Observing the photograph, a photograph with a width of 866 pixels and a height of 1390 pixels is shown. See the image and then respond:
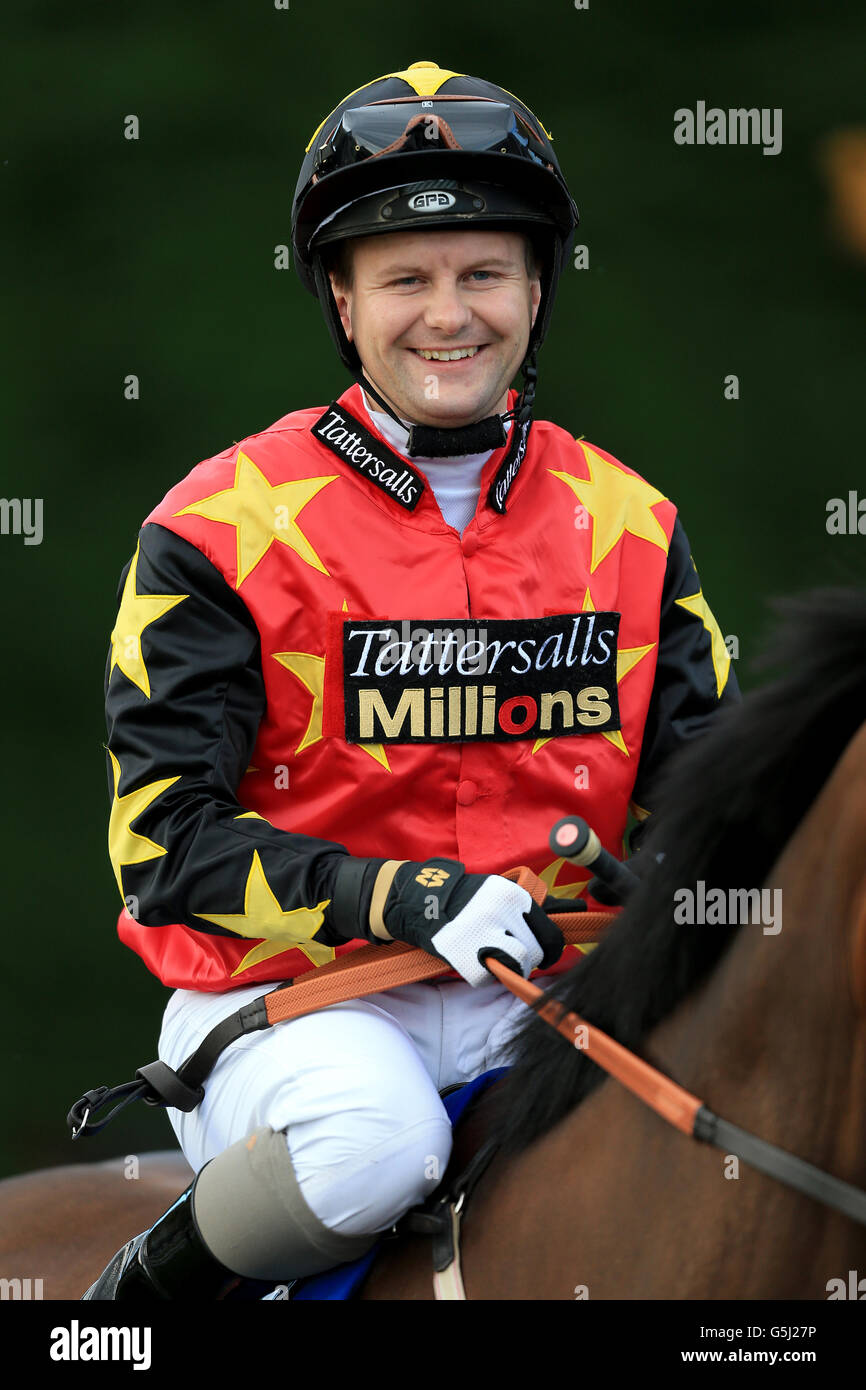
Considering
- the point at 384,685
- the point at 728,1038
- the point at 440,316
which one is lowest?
the point at 728,1038

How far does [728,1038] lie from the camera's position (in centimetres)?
122

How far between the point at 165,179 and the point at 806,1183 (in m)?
3.05

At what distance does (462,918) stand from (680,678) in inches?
22.9

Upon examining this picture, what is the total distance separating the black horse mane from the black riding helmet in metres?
0.67

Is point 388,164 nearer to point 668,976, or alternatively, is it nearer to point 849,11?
point 668,976

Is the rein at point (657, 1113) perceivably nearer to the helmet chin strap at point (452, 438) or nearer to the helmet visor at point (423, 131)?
the helmet chin strap at point (452, 438)

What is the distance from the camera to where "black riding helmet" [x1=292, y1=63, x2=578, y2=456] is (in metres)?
1.76

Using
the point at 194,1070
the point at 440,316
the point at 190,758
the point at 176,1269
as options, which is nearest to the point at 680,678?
the point at 440,316

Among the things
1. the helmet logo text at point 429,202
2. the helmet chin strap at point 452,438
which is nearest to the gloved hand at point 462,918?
the helmet chin strap at point 452,438

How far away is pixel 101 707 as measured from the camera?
3.64 meters

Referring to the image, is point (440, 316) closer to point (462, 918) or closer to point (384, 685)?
point (384, 685)

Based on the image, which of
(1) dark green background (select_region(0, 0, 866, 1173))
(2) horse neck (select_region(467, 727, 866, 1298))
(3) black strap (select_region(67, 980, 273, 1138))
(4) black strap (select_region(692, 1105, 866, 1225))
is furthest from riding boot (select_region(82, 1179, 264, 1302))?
(1) dark green background (select_region(0, 0, 866, 1173))

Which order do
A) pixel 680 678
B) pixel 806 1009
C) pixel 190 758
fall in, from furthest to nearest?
pixel 680 678, pixel 190 758, pixel 806 1009

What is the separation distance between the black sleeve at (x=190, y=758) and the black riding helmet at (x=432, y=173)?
13.3 inches
